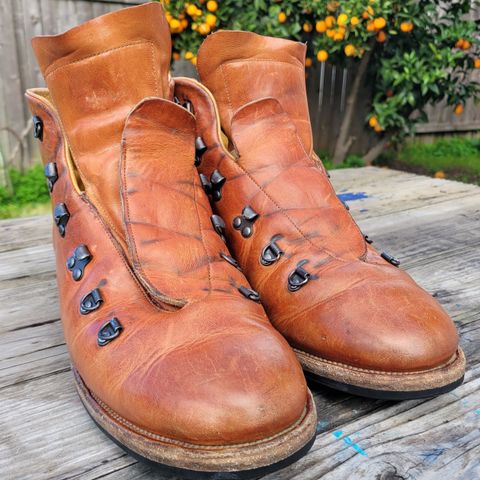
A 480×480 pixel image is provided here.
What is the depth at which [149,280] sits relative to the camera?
0.72m

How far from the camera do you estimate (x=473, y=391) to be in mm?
759

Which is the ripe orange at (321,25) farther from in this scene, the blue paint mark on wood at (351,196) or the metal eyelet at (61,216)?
the metal eyelet at (61,216)

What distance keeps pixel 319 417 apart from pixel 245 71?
629mm

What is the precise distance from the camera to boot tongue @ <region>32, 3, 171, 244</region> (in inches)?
31.6

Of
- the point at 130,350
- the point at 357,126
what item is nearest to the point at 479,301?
the point at 130,350

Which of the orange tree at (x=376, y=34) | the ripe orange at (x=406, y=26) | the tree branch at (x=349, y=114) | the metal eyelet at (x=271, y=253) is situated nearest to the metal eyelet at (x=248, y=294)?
the metal eyelet at (x=271, y=253)

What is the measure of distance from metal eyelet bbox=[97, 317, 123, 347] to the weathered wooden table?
121mm

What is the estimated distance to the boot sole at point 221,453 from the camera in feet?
1.80

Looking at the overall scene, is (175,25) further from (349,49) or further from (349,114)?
(349,114)

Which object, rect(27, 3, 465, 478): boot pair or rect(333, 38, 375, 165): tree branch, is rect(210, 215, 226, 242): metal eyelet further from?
rect(333, 38, 375, 165): tree branch

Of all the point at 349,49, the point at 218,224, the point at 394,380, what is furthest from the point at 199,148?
the point at 349,49

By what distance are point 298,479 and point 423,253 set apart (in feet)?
3.04

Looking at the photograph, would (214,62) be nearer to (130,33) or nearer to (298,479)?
(130,33)

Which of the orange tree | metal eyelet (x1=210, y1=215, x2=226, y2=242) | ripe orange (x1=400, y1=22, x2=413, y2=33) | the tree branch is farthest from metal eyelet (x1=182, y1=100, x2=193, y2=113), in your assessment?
the tree branch
